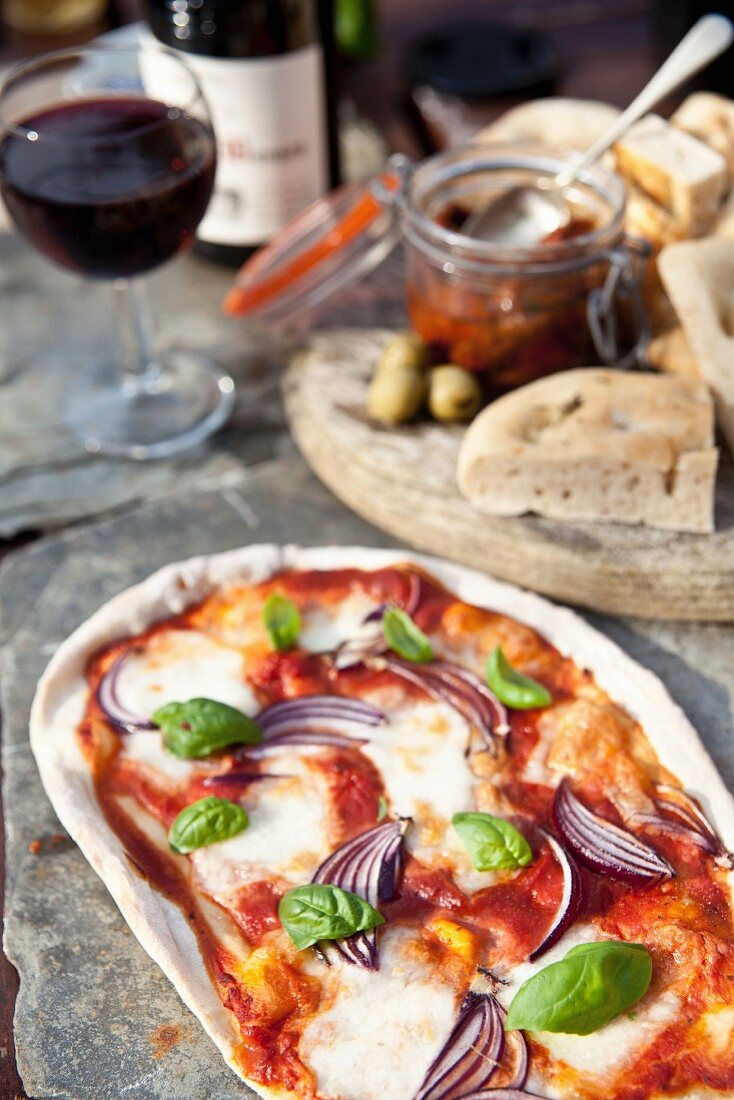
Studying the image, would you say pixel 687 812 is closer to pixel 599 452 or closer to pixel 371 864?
pixel 371 864

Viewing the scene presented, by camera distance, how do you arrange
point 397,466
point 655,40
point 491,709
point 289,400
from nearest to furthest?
1. point 491,709
2. point 397,466
3. point 289,400
4. point 655,40

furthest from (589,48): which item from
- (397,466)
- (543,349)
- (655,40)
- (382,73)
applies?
(397,466)

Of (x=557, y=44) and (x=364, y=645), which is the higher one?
(x=557, y=44)

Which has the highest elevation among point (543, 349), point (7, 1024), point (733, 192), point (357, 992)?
point (733, 192)

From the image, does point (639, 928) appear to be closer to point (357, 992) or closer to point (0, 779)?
point (357, 992)

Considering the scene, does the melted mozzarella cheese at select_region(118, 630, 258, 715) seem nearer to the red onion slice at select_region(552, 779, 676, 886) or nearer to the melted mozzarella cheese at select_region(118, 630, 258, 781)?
the melted mozzarella cheese at select_region(118, 630, 258, 781)

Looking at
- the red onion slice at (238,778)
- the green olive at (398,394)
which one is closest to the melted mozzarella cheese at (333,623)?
the red onion slice at (238,778)

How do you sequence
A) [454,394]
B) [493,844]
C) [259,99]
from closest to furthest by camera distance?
[493,844], [454,394], [259,99]

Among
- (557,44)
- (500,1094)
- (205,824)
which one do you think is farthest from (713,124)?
(500,1094)
